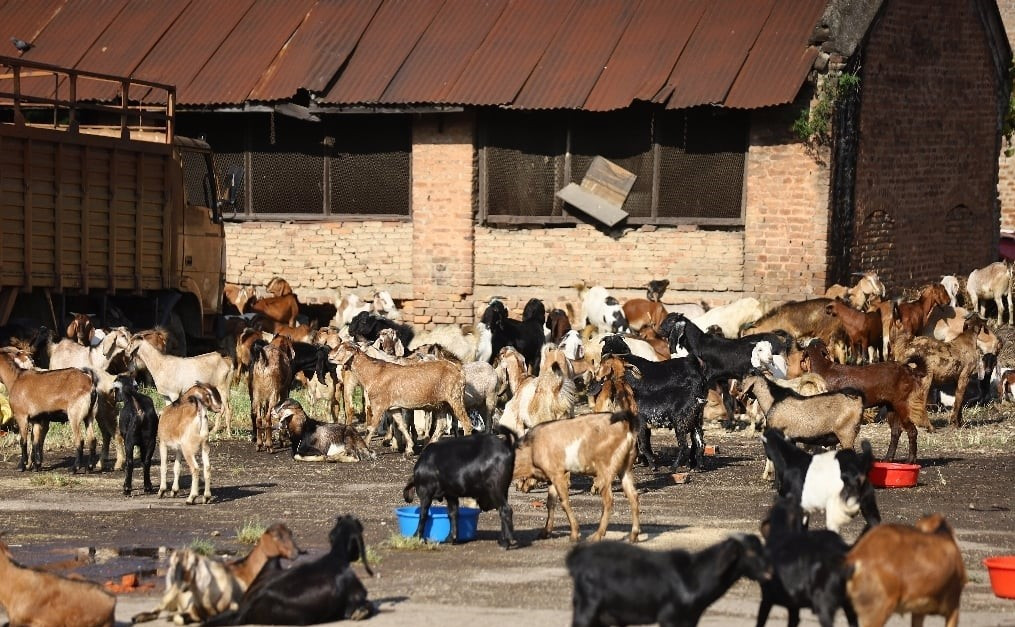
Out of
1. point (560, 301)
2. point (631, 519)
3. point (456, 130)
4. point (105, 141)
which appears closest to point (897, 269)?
point (560, 301)

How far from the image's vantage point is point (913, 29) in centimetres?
2673

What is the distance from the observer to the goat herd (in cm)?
853

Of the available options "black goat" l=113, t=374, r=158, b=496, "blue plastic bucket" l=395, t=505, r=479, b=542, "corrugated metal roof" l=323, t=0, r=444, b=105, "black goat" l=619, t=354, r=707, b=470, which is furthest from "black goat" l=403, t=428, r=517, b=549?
"corrugated metal roof" l=323, t=0, r=444, b=105

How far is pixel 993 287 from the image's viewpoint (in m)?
Answer: 26.1

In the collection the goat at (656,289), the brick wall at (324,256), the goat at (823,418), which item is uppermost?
the brick wall at (324,256)

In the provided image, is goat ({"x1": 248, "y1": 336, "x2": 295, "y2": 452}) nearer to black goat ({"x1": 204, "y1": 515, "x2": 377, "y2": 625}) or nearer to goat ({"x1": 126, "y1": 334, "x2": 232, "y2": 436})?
goat ({"x1": 126, "y1": 334, "x2": 232, "y2": 436})

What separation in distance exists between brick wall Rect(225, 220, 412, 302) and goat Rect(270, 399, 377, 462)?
1045cm

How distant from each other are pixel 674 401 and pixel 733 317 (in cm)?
804

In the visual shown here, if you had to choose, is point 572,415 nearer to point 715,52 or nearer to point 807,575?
point 807,575

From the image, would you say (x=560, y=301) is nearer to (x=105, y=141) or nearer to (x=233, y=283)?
(x=233, y=283)

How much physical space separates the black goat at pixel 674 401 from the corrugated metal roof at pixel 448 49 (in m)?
8.67

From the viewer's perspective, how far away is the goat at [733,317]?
23781 mm

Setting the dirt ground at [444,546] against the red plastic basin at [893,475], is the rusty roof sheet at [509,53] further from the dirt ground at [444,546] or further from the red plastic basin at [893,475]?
the red plastic basin at [893,475]

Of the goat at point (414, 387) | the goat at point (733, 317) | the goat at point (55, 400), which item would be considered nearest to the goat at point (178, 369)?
the goat at point (55, 400)
